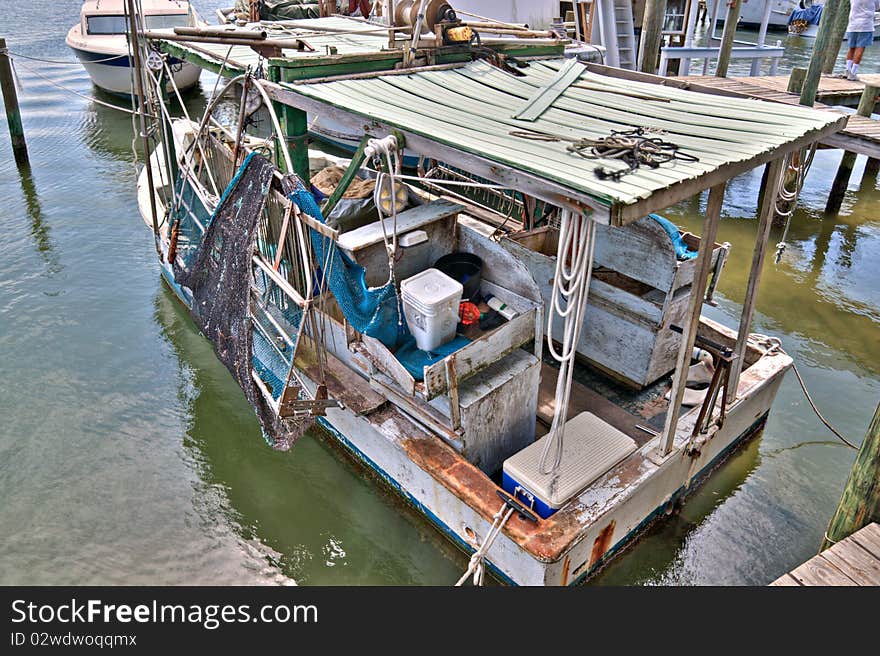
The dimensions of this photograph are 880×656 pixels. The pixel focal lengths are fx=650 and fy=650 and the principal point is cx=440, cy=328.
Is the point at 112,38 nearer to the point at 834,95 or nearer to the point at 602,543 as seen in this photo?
the point at 834,95

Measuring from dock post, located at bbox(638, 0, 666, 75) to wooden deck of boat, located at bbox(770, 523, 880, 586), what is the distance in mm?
12068

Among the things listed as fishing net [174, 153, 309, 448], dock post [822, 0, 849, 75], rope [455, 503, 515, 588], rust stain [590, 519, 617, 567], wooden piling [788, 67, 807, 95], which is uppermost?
dock post [822, 0, 849, 75]

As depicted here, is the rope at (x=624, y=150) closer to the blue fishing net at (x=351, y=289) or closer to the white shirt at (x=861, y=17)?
the blue fishing net at (x=351, y=289)

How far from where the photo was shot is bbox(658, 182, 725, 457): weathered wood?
480 centimetres

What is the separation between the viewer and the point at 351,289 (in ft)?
18.3

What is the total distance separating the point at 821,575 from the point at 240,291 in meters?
5.31

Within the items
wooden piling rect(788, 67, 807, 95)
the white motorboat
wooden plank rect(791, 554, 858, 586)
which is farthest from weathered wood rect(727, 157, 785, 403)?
the white motorboat

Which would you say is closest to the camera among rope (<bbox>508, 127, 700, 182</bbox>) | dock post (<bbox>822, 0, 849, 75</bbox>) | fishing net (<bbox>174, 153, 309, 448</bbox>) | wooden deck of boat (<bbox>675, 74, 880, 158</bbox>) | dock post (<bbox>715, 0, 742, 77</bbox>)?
rope (<bbox>508, 127, 700, 182</bbox>)

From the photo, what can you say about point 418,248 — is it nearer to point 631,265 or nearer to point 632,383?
point 631,265

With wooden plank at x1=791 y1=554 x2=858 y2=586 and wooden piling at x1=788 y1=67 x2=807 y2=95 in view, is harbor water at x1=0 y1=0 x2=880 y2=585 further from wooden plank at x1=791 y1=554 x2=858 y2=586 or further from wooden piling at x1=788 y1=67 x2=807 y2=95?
wooden piling at x1=788 y1=67 x2=807 y2=95

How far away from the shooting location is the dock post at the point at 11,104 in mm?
13781

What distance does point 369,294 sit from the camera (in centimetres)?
553

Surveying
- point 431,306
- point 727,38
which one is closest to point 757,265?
point 431,306
